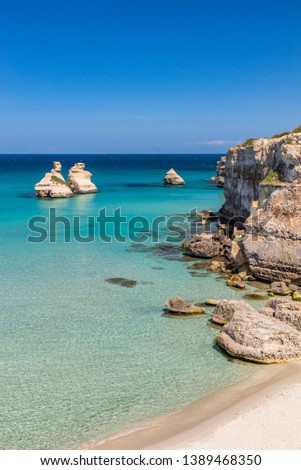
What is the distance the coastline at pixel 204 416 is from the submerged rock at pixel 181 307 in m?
5.27

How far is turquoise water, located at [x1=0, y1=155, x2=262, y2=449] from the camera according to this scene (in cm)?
1274

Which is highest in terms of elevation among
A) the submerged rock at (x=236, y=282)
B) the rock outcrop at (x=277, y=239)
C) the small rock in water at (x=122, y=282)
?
the rock outcrop at (x=277, y=239)

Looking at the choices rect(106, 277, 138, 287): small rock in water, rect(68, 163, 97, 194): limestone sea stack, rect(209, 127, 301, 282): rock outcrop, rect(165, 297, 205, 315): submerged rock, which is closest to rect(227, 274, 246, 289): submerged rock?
rect(209, 127, 301, 282): rock outcrop

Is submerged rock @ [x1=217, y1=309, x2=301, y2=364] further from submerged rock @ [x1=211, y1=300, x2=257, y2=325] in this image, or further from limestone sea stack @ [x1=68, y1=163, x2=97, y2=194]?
limestone sea stack @ [x1=68, y1=163, x2=97, y2=194]

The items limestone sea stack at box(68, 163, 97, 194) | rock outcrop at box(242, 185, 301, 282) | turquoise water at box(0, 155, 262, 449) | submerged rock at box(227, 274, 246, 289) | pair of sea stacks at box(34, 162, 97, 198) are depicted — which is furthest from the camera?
limestone sea stack at box(68, 163, 97, 194)

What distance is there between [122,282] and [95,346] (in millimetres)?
7889

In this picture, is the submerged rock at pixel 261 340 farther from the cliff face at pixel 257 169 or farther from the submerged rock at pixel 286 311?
the cliff face at pixel 257 169

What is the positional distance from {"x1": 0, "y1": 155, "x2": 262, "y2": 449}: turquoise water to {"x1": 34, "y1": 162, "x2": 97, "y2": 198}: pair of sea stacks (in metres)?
35.3

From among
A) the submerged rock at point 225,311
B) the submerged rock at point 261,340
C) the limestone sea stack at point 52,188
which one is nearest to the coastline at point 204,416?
the submerged rock at point 261,340

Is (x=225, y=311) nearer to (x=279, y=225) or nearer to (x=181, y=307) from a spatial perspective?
(x=181, y=307)

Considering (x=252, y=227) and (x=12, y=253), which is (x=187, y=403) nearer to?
(x=252, y=227)

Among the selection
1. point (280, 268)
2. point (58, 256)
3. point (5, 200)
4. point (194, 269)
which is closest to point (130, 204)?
point (5, 200)

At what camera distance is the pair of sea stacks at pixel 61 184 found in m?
66.5
